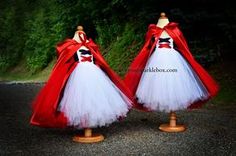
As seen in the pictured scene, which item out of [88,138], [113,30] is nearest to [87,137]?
[88,138]

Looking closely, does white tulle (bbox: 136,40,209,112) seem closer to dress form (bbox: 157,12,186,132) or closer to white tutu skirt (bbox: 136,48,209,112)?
white tutu skirt (bbox: 136,48,209,112)

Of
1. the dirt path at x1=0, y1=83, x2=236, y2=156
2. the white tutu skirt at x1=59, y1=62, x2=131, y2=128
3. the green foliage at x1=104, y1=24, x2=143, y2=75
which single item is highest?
the green foliage at x1=104, y1=24, x2=143, y2=75

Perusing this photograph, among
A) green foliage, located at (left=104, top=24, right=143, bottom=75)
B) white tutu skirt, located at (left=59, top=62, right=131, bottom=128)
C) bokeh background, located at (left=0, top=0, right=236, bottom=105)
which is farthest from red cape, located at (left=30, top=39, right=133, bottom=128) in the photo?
green foliage, located at (left=104, top=24, right=143, bottom=75)

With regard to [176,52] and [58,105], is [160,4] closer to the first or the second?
[176,52]

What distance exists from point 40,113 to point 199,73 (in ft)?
7.25

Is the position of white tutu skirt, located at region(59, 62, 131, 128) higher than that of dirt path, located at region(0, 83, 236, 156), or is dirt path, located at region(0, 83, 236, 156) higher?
white tutu skirt, located at region(59, 62, 131, 128)

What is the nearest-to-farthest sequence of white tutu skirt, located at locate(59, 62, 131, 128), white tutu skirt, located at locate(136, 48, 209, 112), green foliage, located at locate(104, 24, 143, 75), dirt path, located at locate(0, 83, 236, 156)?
1. dirt path, located at locate(0, 83, 236, 156)
2. white tutu skirt, located at locate(59, 62, 131, 128)
3. white tutu skirt, located at locate(136, 48, 209, 112)
4. green foliage, located at locate(104, 24, 143, 75)

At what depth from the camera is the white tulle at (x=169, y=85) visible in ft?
20.4

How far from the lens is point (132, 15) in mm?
15406

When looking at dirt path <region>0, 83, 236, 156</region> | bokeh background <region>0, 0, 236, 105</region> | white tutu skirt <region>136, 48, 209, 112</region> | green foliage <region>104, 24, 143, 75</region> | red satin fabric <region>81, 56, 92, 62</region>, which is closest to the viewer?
dirt path <region>0, 83, 236, 156</region>

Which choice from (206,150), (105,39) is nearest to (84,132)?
(206,150)

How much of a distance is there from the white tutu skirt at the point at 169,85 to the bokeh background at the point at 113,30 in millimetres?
2684

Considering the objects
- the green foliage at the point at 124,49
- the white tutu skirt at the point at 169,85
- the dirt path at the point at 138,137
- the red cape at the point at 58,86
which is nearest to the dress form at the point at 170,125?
the dirt path at the point at 138,137

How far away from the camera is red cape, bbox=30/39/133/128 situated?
222 inches
